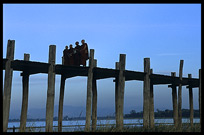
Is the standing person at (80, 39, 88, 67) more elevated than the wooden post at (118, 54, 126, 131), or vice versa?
the standing person at (80, 39, 88, 67)

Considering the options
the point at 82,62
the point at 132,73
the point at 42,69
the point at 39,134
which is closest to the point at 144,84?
the point at 132,73

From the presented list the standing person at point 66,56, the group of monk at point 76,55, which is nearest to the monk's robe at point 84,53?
the group of monk at point 76,55

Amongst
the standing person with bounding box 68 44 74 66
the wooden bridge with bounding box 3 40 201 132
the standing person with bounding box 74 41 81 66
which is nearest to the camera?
the wooden bridge with bounding box 3 40 201 132

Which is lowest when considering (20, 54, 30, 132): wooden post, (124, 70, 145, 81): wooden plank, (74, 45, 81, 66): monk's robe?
(20, 54, 30, 132): wooden post

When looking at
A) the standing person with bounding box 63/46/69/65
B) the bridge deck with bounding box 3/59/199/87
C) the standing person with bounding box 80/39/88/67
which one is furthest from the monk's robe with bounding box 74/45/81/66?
the standing person with bounding box 63/46/69/65

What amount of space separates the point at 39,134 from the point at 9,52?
10.7ft

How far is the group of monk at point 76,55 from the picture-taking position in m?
16.3

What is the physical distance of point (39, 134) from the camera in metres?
13.1

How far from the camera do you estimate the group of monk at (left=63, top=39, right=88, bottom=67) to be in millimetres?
16266

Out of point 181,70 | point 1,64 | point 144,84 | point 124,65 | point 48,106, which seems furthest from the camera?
point 181,70

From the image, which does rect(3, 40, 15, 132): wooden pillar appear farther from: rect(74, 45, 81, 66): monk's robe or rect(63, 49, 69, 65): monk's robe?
rect(63, 49, 69, 65): monk's robe

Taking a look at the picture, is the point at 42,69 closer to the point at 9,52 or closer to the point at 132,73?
the point at 9,52

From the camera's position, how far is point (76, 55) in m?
16.5

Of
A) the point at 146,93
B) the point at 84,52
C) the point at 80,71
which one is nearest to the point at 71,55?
the point at 84,52
